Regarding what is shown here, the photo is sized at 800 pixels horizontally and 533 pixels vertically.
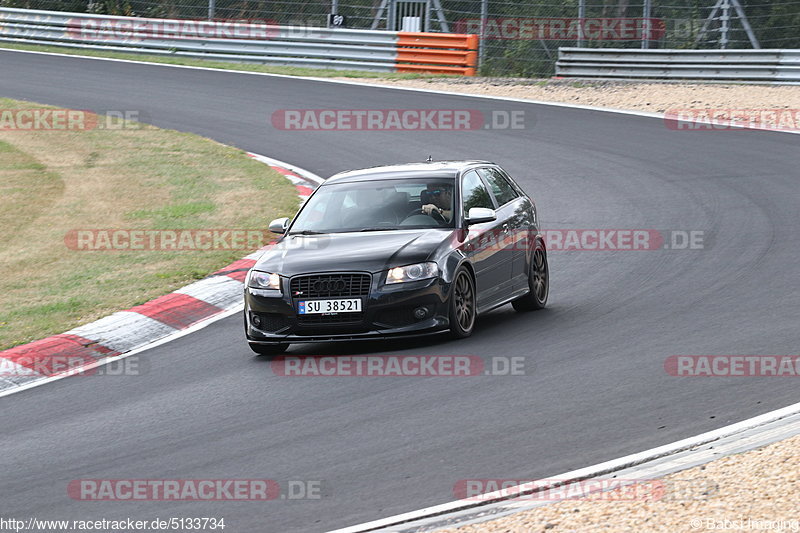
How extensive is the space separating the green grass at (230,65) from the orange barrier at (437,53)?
1.44ft

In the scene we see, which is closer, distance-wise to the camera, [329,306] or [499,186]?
[329,306]

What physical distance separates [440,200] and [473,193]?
1.60 ft

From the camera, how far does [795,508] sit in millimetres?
5637

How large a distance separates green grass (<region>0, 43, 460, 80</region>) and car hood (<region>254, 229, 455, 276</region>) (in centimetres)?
2071

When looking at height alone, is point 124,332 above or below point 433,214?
below

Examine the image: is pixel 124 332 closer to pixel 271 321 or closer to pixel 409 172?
pixel 271 321

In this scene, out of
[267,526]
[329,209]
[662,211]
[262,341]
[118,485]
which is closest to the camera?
[267,526]

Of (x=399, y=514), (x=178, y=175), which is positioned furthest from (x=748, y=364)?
(x=178, y=175)

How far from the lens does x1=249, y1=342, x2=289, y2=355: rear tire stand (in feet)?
33.9

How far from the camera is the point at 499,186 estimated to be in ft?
40.1

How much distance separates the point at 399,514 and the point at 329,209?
5.35 meters

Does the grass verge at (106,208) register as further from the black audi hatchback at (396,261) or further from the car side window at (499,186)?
the car side window at (499,186)

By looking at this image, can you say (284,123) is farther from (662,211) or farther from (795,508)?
(795,508)

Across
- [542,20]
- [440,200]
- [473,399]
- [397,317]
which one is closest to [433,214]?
[440,200]
